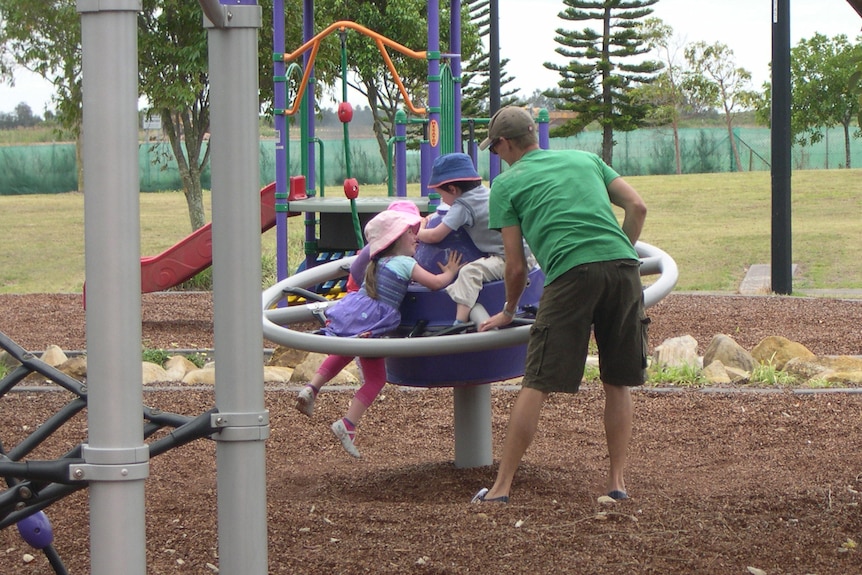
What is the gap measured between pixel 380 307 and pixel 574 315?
2.63ft

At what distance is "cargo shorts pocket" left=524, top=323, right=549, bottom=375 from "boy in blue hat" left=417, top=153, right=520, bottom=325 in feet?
1.06

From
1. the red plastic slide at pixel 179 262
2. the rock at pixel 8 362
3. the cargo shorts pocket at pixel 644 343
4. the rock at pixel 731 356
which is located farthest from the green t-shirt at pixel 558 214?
the red plastic slide at pixel 179 262

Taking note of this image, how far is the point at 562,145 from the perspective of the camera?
45938mm

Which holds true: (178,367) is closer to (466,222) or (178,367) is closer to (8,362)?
(8,362)

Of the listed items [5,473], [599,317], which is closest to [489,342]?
[599,317]

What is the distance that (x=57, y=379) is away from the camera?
11.6 ft

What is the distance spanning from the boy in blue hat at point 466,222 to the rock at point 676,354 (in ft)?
10.4

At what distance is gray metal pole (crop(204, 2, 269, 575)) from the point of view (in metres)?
2.68

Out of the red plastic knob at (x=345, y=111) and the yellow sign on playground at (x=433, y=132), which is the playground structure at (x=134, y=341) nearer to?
the yellow sign on playground at (x=433, y=132)

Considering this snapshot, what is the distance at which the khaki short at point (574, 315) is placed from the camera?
3996mm

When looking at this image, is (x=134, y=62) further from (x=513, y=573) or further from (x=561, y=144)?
(x=561, y=144)

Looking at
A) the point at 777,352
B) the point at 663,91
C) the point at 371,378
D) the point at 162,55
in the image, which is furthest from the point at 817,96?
the point at 371,378

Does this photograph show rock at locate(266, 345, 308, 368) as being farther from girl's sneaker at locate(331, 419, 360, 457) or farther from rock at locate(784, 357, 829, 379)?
rock at locate(784, 357, 829, 379)

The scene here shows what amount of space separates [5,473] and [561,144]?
44697mm
